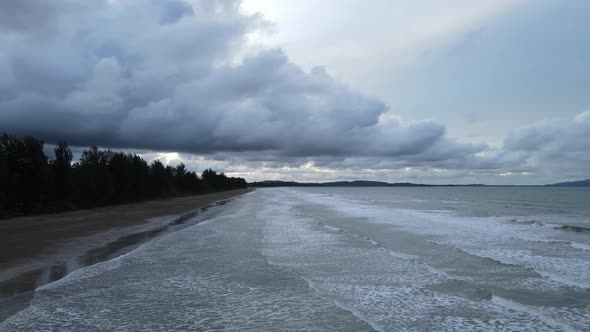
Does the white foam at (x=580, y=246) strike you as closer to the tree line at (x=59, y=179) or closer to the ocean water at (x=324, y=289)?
the ocean water at (x=324, y=289)

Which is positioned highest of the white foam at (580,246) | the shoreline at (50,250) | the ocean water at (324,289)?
the white foam at (580,246)

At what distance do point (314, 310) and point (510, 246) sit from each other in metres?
13.7

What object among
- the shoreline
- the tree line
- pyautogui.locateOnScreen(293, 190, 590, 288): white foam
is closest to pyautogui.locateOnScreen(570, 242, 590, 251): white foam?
pyautogui.locateOnScreen(293, 190, 590, 288): white foam

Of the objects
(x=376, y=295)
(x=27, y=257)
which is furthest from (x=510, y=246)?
(x=27, y=257)

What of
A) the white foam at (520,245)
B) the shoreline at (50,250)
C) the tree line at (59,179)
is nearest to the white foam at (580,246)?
the white foam at (520,245)

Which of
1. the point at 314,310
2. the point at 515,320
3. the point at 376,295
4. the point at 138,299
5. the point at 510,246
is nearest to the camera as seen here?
the point at 515,320

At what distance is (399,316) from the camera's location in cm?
884

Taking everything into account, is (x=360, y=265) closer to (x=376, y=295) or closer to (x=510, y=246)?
(x=376, y=295)

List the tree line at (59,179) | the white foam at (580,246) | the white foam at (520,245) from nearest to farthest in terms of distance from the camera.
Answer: the white foam at (520,245), the white foam at (580,246), the tree line at (59,179)

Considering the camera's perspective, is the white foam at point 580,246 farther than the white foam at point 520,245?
Yes

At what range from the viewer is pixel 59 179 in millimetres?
44594

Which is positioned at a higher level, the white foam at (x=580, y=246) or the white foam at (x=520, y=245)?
the white foam at (x=580, y=246)

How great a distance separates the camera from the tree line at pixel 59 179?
37.9m

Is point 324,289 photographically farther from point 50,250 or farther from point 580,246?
point 580,246
